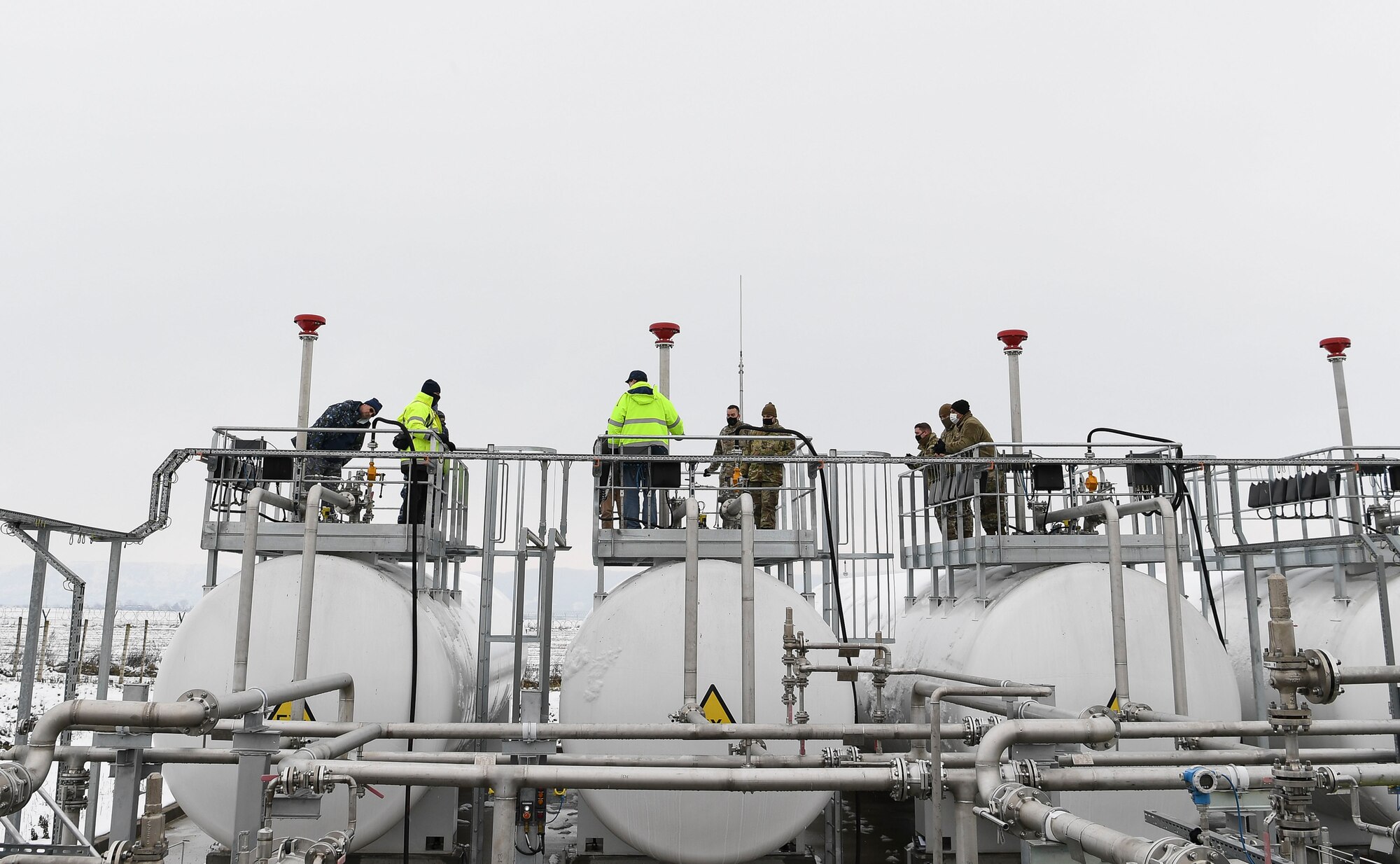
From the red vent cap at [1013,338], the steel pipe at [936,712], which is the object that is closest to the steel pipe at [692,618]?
the steel pipe at [936,712]

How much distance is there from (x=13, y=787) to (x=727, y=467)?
7065mm

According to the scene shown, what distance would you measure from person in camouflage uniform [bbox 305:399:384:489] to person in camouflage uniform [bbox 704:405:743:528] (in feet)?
12.7

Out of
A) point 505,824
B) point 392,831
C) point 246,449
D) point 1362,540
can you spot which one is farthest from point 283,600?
point 1362,540

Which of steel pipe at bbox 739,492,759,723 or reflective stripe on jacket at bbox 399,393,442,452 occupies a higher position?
reflective stripe on jacket at bbox 399,393,442,452

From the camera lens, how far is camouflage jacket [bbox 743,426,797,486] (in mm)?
9906

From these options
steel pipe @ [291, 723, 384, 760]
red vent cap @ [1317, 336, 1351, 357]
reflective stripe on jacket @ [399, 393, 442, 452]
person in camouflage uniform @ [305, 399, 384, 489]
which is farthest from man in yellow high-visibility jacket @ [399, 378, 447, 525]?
red vent cap @ [1317, 336, 1351, 357]

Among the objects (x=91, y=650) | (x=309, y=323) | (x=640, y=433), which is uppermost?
(x=309, y=323)

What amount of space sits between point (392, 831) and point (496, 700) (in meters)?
2.60

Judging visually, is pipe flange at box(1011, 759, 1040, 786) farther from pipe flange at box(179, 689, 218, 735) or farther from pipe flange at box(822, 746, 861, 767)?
pipe flange at box(179, 689, 218, 735)

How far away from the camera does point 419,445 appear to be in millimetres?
9992

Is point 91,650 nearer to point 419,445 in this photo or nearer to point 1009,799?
point 419,445

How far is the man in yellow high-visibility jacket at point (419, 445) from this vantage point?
8773mm

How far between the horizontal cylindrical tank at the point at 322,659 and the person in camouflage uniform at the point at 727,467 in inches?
119

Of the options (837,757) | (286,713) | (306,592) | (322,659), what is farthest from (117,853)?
(837,757)
